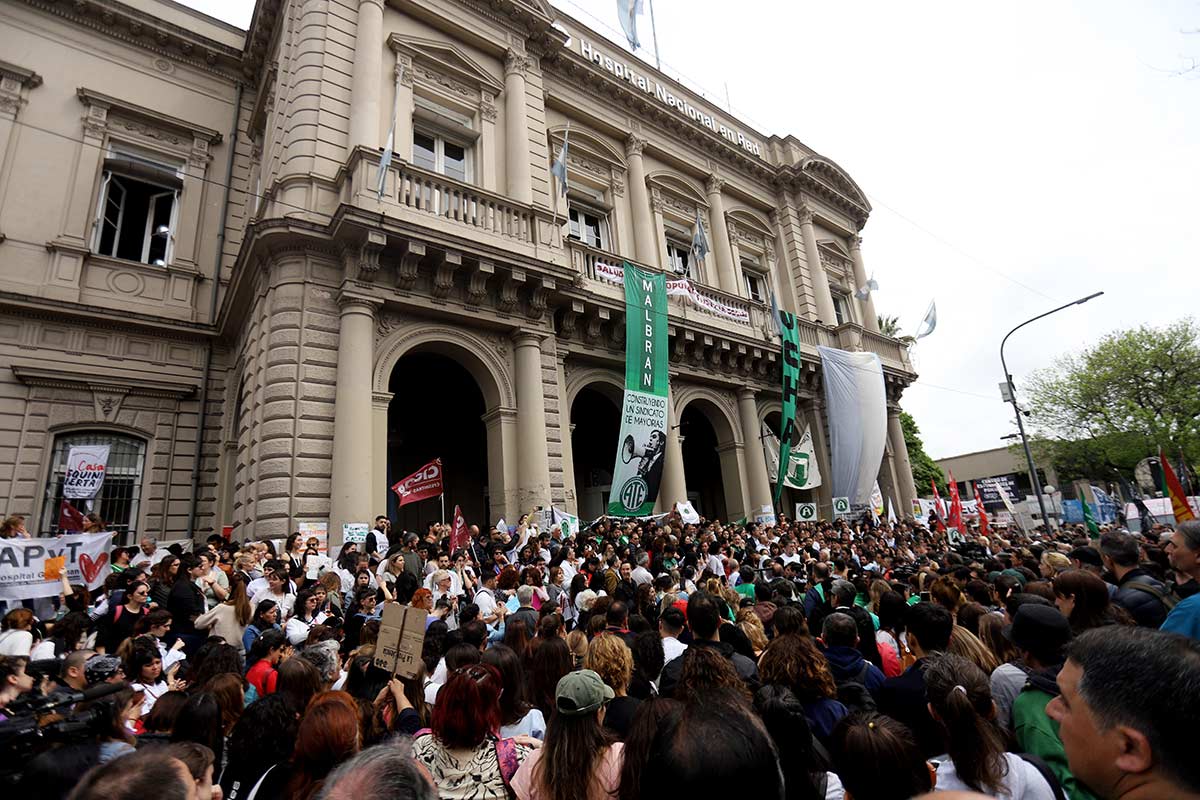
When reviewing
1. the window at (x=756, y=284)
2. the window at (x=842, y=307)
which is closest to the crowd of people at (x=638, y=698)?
the window at (x=756, y=284)

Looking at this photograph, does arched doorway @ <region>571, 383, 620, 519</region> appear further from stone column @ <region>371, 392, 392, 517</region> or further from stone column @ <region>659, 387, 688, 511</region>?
stone column @ <region>371, 392, 392, 517</region>

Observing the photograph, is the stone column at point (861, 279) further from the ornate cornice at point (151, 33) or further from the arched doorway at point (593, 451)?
the ornate cornice at point (151, 33)

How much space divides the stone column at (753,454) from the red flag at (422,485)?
→ 36.3ft

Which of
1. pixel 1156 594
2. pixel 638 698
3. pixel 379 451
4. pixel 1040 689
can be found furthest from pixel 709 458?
pixel 1040 689

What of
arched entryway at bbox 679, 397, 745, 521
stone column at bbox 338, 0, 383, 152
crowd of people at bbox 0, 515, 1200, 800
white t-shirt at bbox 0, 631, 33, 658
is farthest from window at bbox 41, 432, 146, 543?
arched entryway at bbox 679, 397, 745, 521

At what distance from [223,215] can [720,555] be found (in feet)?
49.8

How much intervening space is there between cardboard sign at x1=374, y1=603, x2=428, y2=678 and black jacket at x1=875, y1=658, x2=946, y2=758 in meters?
2.71

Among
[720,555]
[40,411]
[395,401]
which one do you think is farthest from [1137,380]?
[40,411]

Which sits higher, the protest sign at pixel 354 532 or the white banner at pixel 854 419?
→ the white banner at pixel 854 419

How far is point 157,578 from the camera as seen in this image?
6945 mm

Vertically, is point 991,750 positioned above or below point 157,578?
below

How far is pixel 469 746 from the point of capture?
8.77 ft

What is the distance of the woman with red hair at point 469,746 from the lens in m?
2.59

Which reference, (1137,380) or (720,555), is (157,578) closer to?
(720,555)
